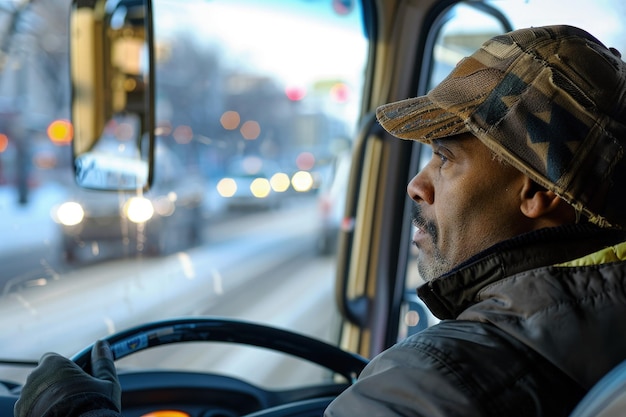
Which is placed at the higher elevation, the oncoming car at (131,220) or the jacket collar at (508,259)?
the jacket collar at (508,259)

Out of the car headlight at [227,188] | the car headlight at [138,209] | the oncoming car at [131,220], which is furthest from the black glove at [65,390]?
the car headlight at [227,188]


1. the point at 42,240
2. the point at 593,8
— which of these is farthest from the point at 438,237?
the point at 42,240

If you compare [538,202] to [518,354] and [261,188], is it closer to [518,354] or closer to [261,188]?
[518,354]

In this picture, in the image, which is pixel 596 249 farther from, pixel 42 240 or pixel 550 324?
pixel 42 240

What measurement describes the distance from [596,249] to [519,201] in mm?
159

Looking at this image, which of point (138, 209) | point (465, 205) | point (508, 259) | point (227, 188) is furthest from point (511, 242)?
point (227, 188)

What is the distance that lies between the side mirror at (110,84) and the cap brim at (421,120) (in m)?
0.89

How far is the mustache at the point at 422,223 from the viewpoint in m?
1.43

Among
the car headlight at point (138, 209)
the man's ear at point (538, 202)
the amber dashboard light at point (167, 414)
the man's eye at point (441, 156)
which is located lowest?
the amber dashboard light at point (167, 414)

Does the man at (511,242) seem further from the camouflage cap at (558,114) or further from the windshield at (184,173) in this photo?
the windshield at (184,173)

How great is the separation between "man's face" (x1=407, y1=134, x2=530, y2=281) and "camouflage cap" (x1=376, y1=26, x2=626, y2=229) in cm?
8

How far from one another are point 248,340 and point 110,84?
879mm

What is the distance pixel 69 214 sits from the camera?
17.5 ft

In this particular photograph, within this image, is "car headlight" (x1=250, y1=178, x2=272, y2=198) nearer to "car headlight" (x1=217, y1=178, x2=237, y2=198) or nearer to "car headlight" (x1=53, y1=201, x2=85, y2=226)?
"car headlight" (x1=217, y1=178, x2=237, y2=198)
